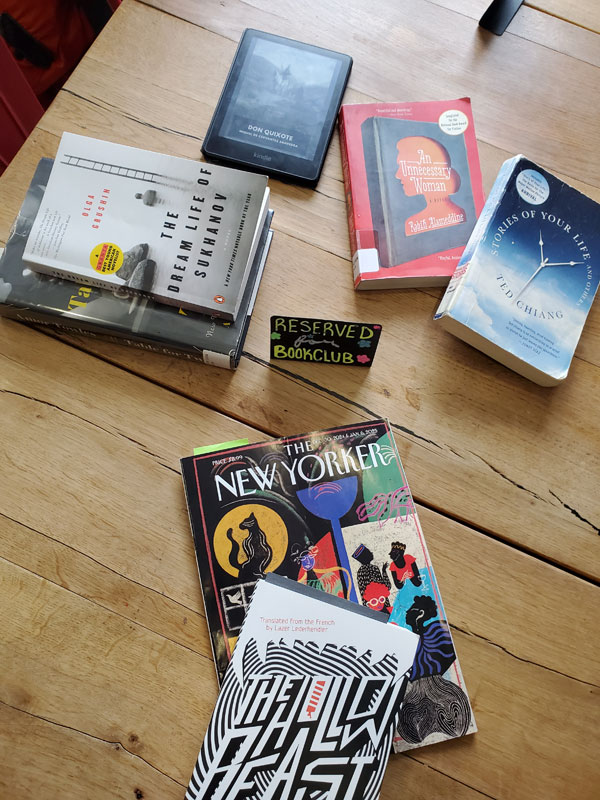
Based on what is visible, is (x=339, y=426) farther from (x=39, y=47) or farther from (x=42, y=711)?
(x=39, y=47)

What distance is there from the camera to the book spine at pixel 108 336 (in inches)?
31.6

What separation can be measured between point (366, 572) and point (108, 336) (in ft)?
1.57

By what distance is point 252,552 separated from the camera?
2.40ft

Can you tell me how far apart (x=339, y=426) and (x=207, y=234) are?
0.32m

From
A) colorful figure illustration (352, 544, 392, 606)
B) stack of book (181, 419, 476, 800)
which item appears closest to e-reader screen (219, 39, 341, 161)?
stack of book (181, 419, 476, 800)

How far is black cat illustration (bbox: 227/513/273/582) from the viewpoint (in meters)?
0.73

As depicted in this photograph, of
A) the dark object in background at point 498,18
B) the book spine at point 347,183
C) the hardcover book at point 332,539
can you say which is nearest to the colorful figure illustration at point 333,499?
the hardcover book at point 332,539

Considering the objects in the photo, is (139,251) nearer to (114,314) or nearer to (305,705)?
(114,314)

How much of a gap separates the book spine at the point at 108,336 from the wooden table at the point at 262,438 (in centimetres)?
2

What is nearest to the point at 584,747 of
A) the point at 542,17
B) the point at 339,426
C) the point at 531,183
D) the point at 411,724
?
the point at 411,724

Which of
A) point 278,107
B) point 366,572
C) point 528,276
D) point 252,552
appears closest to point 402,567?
point 366,572

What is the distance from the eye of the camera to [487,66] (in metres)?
1.03

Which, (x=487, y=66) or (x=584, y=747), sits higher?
(x=487, y=66)

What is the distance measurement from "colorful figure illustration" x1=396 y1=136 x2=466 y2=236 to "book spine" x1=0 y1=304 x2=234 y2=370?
1.14ft
